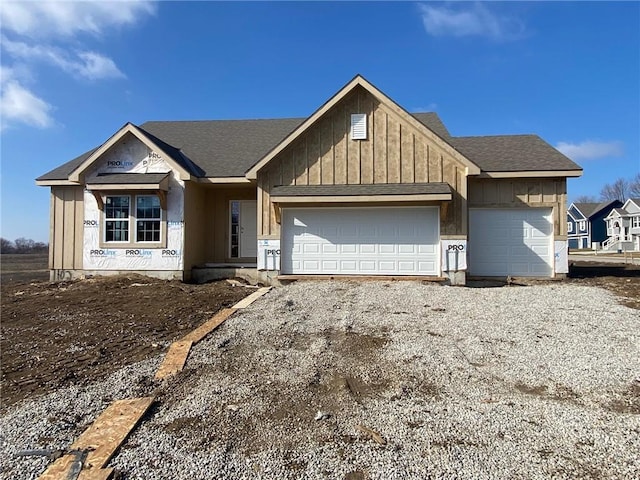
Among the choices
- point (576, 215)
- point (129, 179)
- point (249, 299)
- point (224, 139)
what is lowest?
point (249, 299)

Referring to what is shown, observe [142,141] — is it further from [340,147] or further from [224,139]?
[340,147]

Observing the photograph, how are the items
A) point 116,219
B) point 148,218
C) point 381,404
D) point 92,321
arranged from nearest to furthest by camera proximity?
point 381,404 < point 92,321 < point 148,218 < point 116,219

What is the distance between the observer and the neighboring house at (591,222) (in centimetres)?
4678

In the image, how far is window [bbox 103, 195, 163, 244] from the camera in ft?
39.5

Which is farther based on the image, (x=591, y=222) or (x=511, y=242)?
(x=591, y=222)

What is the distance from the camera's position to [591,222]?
4741 centimetres

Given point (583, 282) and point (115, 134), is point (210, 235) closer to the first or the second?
point (115, 134)

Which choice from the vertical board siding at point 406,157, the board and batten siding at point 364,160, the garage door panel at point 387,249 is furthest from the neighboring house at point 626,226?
the garage door panel at point 387,249

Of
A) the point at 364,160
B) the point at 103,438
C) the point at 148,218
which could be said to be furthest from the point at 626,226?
the point at 103,438

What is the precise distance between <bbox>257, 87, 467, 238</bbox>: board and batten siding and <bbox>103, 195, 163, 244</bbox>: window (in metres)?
3.48

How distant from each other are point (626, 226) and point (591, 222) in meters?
6.29

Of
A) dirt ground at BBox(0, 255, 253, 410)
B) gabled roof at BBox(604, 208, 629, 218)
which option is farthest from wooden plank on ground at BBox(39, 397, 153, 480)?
gabled roof at BBox(604, 208, 629, 218)

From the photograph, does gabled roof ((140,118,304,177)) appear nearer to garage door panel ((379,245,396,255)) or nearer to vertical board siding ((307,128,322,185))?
vertical board siding ((307,128,322,185))

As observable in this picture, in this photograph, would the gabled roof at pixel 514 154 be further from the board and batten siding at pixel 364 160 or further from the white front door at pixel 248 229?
the white front door at pixel 248 229
